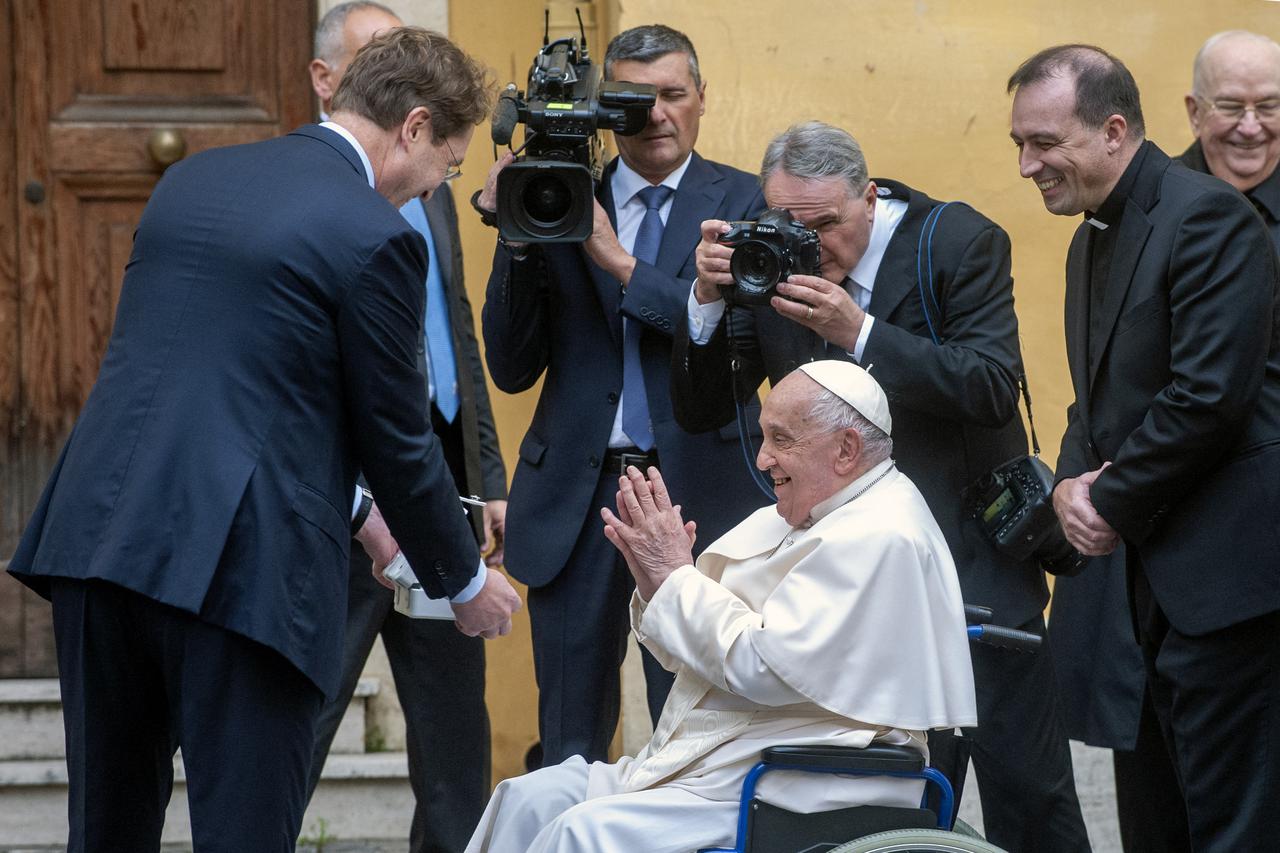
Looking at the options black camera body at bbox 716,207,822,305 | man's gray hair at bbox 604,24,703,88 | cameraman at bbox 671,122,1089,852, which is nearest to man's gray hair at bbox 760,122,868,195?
cameraman at bbox 671,122,1089,852

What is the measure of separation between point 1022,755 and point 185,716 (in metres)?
1.87

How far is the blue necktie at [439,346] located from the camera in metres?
4.60

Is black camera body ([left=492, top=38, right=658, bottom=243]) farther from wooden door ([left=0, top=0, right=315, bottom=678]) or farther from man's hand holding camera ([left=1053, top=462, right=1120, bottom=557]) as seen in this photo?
wooden door ([left=0, top=0, right=315, bottom=678])

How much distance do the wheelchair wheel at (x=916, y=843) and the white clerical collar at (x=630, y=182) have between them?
1.83 metres

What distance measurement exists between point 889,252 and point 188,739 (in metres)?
1.92

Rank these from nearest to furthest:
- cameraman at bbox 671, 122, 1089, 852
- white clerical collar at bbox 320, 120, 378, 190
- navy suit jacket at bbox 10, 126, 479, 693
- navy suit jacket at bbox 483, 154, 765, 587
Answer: navy suit jacket at bbox 10, 126, 479, 693, white clerical collar at bbox 320, 120, 378, 190, cameraman at bbox 671, 122, 1089, 852, navy suit jacket at bbox 483, 154, 765, 587

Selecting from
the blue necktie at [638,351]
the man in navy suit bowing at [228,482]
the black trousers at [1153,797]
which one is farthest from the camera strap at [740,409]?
the man in navy suit bowing at [228,482]

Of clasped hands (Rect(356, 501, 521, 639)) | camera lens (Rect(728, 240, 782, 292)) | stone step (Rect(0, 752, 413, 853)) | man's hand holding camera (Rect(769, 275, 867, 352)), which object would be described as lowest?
stone step (Rect(0, 752, 413, 853))

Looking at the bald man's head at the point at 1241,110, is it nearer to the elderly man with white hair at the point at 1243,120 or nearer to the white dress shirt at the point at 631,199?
the elderly man with white hair at the point at 1243,120

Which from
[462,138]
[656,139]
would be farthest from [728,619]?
[656,139]

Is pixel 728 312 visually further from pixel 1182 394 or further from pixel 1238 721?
pixel 1238 721

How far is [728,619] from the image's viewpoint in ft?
10.9

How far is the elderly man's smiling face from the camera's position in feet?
11.3

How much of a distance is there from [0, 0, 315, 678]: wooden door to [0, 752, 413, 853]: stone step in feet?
1.42
